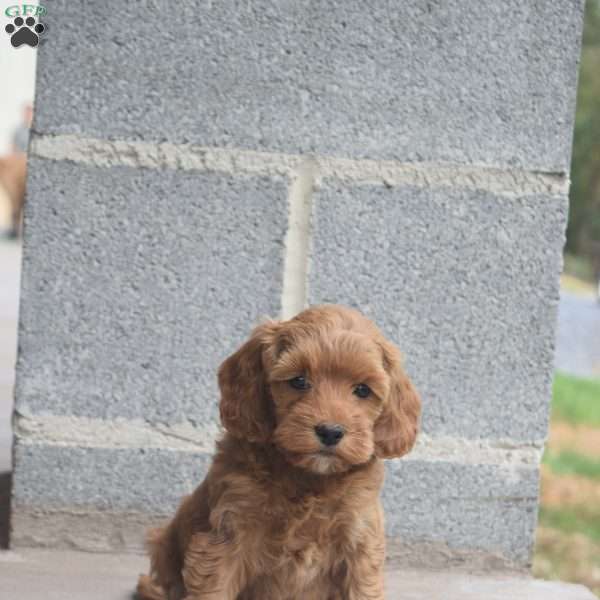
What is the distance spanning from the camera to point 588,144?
2103 cm

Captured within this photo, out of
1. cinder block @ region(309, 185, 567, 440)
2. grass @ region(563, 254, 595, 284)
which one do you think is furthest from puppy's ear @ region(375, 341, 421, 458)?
grass @ region(563, 254, 595, 284)

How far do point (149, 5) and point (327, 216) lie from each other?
812 mm

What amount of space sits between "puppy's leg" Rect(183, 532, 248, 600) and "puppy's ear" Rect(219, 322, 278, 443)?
25 cm

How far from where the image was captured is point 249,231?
292 centimetres

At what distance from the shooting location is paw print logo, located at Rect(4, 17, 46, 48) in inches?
111

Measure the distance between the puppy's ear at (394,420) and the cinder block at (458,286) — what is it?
772mm

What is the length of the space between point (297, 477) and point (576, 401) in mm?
5838

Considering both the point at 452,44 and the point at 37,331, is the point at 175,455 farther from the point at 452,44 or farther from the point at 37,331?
the point at 452,44

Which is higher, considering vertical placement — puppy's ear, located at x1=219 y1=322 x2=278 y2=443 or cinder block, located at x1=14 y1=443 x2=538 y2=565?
puppy's ear, located at x1=219 y1=322 x2=278 y2=443

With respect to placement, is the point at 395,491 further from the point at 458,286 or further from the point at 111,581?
the point at 111,581

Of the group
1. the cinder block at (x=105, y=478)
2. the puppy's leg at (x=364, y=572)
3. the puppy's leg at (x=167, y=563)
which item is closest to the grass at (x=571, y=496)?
the cinder block at (x=105, y=478)

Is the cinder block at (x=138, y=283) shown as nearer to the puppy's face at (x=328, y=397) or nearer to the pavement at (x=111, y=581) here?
the pavement at (x=111, y=581)

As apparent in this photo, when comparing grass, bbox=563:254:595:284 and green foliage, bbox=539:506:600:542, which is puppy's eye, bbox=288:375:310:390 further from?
grass, bbox=563:254:595:284

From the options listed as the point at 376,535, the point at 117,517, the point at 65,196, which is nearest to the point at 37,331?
the point at 65,196
